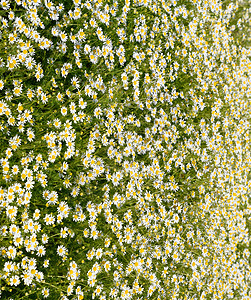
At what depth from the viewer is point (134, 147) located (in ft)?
15.6

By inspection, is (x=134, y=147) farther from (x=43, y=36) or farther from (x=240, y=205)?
(x=240, y=205)

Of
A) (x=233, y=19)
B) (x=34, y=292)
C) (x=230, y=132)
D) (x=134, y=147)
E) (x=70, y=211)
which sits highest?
(x=233, y=19)

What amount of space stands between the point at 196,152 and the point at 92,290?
2.99 meters

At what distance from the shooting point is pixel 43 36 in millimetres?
3773

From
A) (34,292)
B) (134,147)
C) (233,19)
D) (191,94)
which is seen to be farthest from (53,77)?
(233,19)

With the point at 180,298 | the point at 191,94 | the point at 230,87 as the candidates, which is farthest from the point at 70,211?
the point at 230,87

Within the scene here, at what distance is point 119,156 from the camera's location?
4.47 m

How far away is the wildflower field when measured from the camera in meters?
3.50

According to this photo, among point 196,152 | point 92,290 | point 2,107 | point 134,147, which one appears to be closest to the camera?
point 2,107

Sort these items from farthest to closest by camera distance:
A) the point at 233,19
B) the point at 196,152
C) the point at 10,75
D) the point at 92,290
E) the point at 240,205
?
the point at 233,19 → the point at 240,205 → the point at 196,152 → the point at 92,290 → the point at 10,75

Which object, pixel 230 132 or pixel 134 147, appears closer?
pixel 134 147

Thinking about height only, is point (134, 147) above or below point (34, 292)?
above

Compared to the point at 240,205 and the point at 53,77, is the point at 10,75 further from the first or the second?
the point at 240,205

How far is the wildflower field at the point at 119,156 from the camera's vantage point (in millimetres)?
3496
